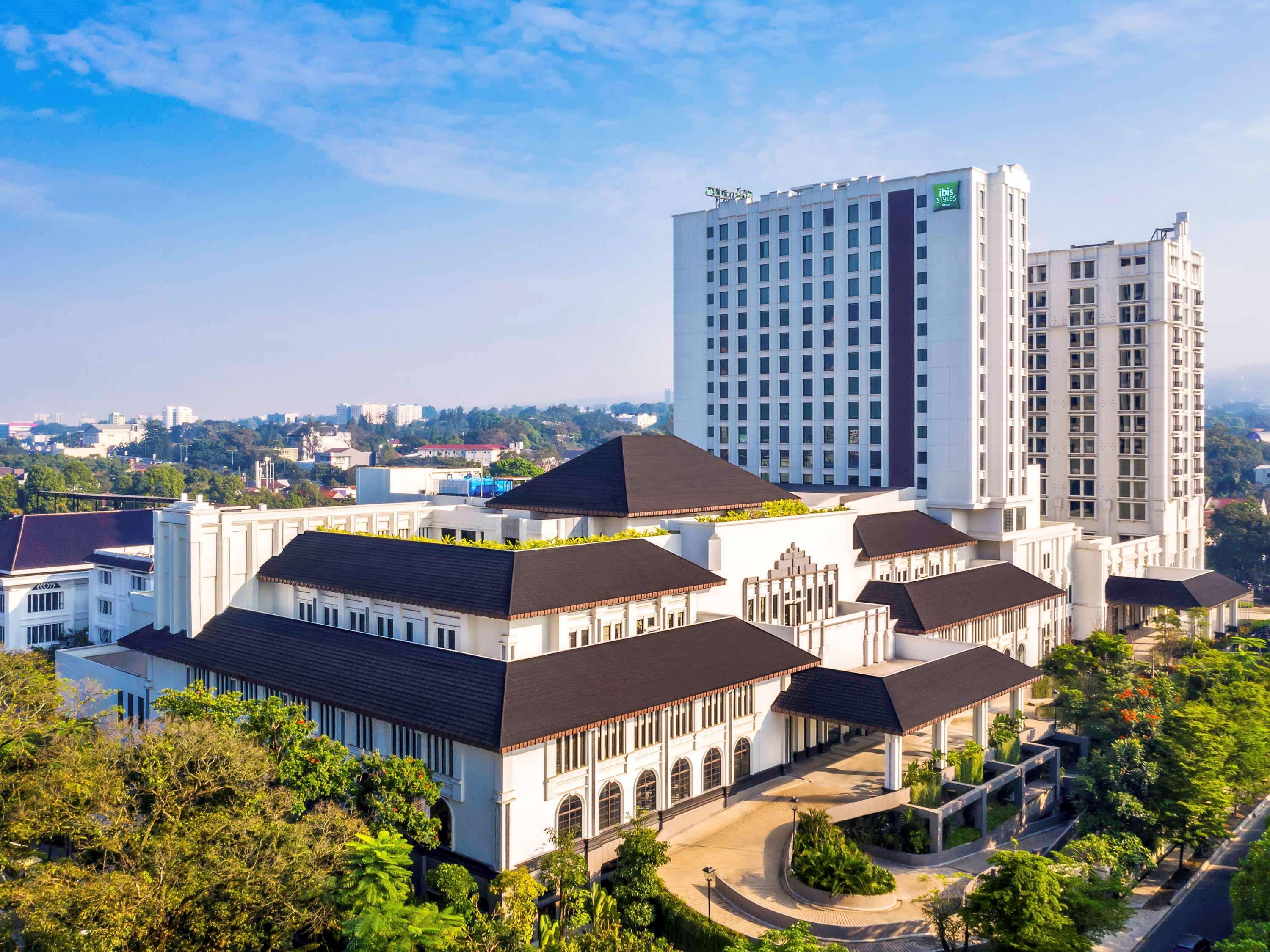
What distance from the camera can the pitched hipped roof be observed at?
82000 mm

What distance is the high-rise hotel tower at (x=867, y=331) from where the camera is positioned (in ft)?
237

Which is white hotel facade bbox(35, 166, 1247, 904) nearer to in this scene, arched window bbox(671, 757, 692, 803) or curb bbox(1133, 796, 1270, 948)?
arched window bbox(671, 757, 692, 803)

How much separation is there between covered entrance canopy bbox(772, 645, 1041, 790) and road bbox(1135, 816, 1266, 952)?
10487mm

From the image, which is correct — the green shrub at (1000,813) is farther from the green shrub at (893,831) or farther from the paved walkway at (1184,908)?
the paved walkway at (1184,908)

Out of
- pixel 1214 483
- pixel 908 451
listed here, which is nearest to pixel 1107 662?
pixel 908 451

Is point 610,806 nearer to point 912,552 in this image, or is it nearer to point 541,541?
point 541,541

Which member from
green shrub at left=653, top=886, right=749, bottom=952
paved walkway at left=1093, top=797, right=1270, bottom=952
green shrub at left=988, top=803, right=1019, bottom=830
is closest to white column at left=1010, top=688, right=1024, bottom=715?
green shrub at left=988, top=803, right=1019, bottom=830

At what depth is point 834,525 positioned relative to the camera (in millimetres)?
54500

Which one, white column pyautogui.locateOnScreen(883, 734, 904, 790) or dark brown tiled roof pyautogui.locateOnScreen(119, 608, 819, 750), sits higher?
dark brown tiled roof pyautogui.locateOnScreen(119, 608, 819, 750)

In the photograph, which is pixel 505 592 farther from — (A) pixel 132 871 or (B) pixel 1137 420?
(B) pixel 1137 420

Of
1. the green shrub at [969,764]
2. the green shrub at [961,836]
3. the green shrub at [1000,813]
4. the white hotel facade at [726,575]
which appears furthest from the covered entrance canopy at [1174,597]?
the green shrub at [961,836]

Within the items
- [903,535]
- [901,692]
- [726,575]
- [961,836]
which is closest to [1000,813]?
[961,836]

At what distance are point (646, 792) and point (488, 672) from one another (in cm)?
883

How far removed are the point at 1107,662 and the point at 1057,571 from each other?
54.0 feet
